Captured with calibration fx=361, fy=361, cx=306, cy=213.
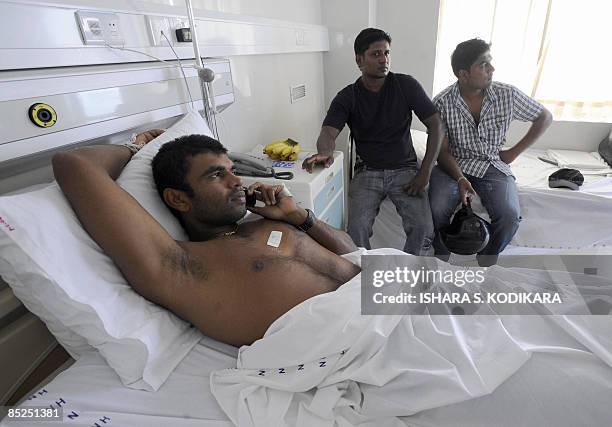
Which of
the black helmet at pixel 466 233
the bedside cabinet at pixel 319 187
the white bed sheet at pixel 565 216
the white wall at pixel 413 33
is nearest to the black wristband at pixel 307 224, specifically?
the bedside cabinet at pixel 319 187

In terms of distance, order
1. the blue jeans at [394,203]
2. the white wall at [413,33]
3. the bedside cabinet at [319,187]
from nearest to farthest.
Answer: the bedside cabinet at [319,187] → the blue jeans at [394,203] → the white wall at [413,33]

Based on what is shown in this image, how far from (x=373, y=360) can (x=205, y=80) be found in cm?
118

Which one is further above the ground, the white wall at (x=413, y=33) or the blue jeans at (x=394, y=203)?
the white wall at (x=413, y=33)

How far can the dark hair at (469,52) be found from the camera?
192 cm

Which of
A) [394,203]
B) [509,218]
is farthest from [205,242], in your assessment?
[509,218]

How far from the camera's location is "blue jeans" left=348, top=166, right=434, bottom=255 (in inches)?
79.0

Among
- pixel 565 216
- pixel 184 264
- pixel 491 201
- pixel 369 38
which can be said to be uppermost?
pixel 369 38

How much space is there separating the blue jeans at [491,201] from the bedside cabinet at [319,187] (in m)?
0.55

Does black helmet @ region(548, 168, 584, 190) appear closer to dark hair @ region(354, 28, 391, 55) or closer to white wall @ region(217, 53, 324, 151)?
dark hair @ region(354, 28, 391, 55)

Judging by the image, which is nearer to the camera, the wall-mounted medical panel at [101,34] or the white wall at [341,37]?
the wall-mounted medical panel at [101,34]

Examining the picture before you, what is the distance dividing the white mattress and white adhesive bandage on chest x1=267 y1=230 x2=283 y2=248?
1.32 feet

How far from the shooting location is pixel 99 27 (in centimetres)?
109

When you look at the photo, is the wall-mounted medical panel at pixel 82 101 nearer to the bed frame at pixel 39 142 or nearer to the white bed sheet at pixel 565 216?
the bed frame at pixel 39 142

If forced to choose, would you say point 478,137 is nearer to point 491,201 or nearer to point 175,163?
point 491,201
